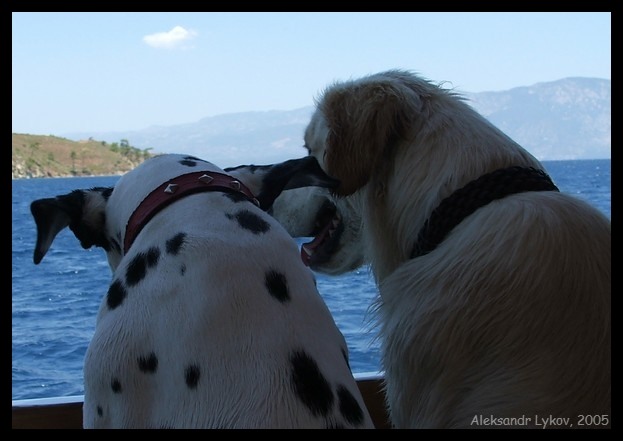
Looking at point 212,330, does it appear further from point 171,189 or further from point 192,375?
point 171,189

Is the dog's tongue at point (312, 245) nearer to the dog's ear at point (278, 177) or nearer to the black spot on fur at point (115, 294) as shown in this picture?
A: the dog's ear at point (278, 177)

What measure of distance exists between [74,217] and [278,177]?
1.52ft

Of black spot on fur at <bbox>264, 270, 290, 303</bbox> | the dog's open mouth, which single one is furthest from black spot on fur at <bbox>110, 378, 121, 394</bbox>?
the dog's open mouth

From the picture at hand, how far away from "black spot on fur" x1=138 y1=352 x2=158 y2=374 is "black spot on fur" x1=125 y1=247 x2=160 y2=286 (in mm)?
154

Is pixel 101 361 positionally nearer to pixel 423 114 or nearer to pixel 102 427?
pixel 102 427

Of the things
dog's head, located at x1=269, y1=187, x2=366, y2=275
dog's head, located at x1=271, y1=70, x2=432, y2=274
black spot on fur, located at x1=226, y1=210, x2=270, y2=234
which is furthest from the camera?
dog's head, located at x1=269, y1=187, x2=366, y2=275

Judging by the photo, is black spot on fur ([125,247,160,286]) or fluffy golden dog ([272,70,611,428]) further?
black spot on fur ([125,247,160,286])

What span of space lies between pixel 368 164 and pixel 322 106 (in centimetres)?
17

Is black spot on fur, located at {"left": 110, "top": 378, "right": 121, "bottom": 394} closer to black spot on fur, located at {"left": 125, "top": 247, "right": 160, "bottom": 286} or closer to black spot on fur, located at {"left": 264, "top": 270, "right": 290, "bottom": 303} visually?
black spot on fur, located at {"left": 125, "top": 247, "right": 160, "bottom": 286}

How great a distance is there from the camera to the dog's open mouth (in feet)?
6.11

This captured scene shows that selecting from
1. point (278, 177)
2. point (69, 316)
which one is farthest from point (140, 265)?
point (69, 316)

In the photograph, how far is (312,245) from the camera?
192 centimetres
